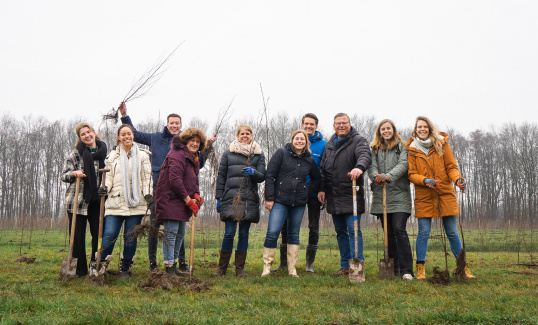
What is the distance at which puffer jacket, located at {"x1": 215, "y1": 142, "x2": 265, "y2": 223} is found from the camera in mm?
5777

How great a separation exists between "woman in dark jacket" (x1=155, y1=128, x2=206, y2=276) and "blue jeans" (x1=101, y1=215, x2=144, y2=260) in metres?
0.46

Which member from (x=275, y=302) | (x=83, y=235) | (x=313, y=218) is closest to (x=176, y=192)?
(x=83, y=235)

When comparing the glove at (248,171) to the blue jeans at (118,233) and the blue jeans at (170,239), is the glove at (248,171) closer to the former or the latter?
the blue jeans at (170,239)

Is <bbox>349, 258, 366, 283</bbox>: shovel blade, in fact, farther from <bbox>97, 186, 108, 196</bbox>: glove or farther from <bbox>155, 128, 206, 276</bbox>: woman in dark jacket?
<bbox>97, 186, 108, 196</bbox>: glove

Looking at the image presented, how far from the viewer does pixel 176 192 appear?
5.35 metres

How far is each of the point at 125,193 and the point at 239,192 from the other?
166cm

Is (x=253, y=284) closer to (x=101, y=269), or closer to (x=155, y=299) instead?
(x=155, y=299)

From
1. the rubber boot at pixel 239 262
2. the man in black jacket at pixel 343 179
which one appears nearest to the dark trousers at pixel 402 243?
the man in black jacket at pixel 343 179

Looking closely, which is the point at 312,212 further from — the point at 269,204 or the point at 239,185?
the point at 239,185

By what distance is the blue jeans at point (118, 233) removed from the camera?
532 centimetres

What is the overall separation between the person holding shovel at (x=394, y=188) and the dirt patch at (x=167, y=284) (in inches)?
107

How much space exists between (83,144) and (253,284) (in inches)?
130

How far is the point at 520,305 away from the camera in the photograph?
3734mm

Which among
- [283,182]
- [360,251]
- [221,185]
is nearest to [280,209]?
[283,182]
